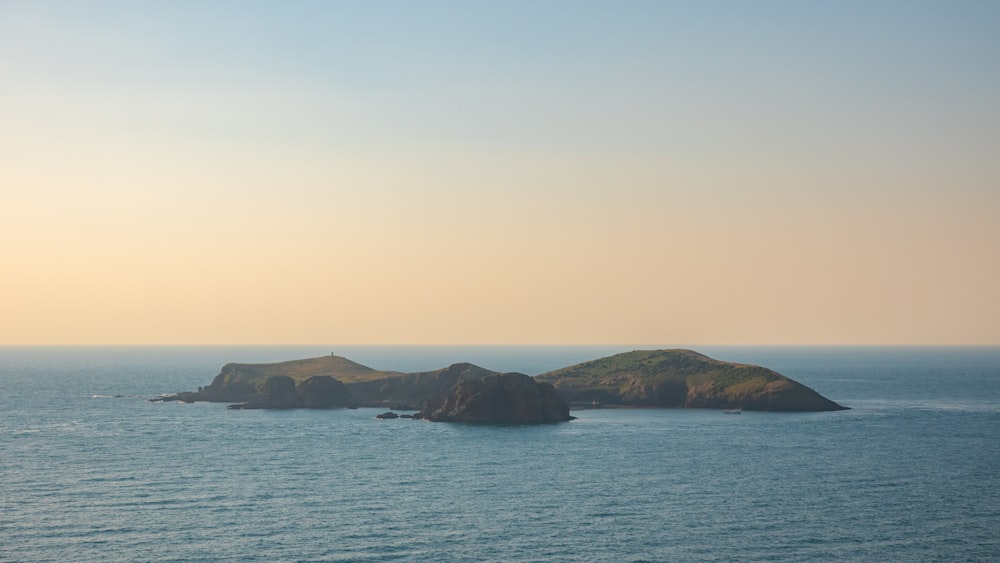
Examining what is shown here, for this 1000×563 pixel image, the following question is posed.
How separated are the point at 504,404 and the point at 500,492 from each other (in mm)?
76131

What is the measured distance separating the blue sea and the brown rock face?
12.2 metres

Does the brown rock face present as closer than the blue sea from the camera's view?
No

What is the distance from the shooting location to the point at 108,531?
268 feet

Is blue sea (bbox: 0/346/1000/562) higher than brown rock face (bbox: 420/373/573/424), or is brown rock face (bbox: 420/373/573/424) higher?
brown rock face (bbox: 420/373/573/424)

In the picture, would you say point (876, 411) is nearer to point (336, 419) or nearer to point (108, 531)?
point (336, 419)

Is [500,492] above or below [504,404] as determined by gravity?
below

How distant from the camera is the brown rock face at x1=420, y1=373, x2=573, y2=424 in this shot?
176875mm

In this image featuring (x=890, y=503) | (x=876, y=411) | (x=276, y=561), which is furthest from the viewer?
(x=876, y=411)

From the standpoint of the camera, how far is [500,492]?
102 metres

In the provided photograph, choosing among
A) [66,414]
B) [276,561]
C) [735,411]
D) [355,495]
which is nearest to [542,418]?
[735,411]

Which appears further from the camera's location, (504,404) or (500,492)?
(504,404)

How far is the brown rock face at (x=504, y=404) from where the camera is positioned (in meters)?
177

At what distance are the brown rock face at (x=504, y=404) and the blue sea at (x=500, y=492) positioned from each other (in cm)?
1219

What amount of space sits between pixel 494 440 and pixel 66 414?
94.5 metres
